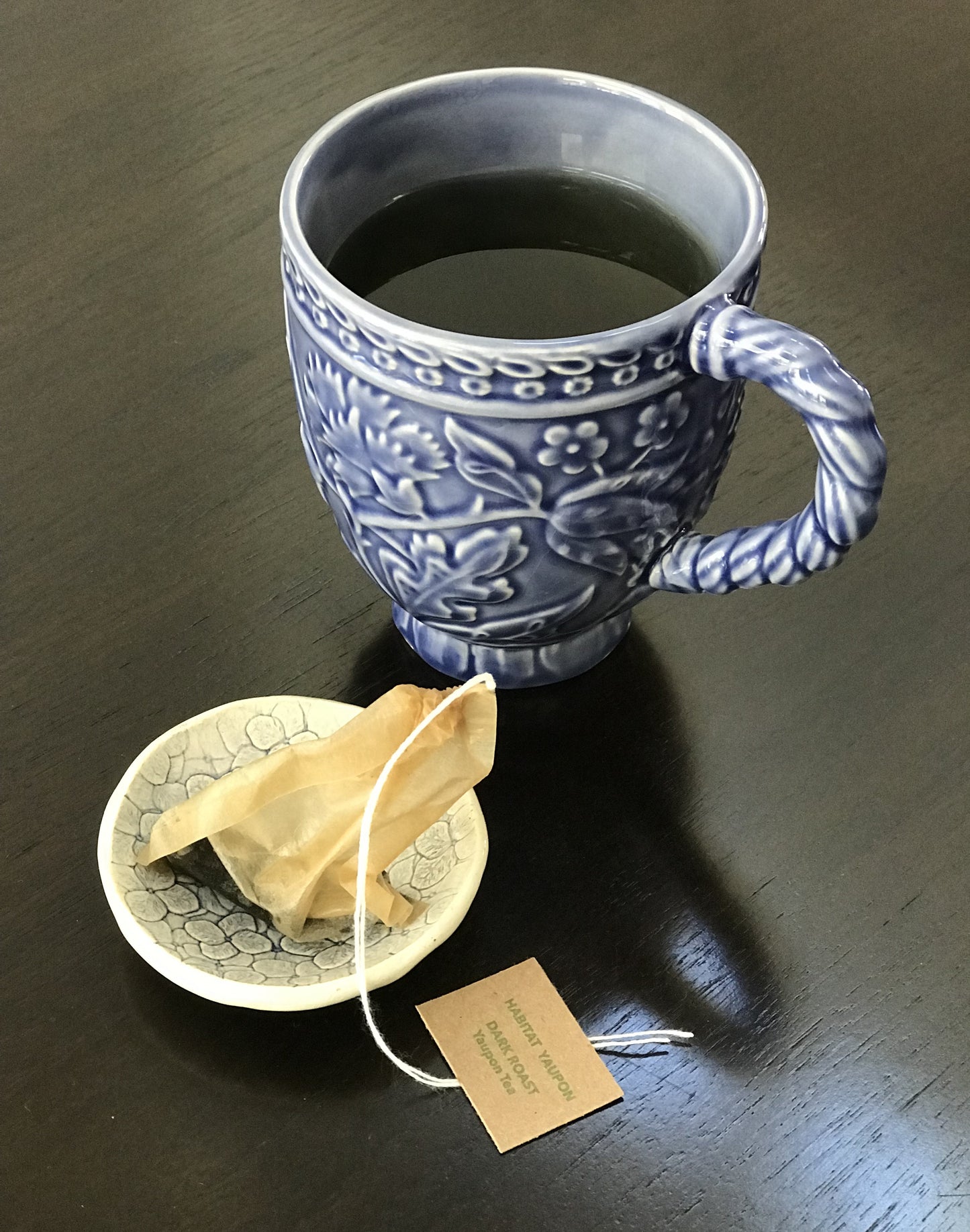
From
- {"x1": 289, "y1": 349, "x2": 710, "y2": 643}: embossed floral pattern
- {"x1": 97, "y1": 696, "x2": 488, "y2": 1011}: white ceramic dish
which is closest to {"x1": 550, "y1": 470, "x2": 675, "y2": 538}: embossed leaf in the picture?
{"x1": 289, "y1": 349, "x2": 710, "y2": 643}: embossed floral pattern

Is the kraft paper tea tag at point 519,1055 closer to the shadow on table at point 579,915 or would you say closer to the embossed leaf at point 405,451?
the shadow on table at point 579,915

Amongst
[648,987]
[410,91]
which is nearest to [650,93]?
[410,91]

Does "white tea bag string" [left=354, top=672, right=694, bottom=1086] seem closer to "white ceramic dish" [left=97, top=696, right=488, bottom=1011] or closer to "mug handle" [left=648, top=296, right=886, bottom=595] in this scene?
"white ceramic dish" [left=97, top=696, right=488, bottom=1011]

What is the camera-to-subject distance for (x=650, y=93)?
1.83 ft

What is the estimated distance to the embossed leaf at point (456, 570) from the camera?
1.62 feet

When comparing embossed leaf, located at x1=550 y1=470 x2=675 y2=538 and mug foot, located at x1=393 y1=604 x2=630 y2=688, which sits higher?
embossed leaf, located at x1=550 y1=470 x2=675 y2=538

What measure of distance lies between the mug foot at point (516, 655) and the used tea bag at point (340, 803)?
0.09 m

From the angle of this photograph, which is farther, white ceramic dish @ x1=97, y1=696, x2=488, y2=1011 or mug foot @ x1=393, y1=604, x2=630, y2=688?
mug foot @ x1=393, y1=604, x2=630, y2=688

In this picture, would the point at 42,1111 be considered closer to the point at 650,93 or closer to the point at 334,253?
the point at 334,253

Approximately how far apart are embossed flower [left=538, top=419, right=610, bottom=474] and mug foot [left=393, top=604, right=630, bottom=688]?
122 millimetres

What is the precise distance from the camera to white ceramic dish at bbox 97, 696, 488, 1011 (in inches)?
18.3

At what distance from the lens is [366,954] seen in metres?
0.48

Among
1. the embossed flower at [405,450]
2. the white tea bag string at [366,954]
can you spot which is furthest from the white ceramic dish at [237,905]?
the embossed flower at [405,450]

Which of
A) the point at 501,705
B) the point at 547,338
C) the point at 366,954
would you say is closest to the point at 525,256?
A: the point at 547,338
